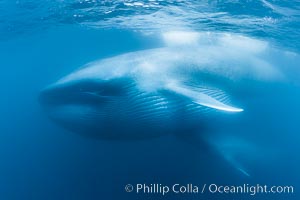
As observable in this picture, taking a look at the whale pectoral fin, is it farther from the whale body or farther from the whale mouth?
the whale mouth

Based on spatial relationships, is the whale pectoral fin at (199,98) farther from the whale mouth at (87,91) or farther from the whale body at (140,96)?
the whale mouth at (87,91)

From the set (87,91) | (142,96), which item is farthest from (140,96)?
(87,91)

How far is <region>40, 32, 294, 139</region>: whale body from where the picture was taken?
231 inches

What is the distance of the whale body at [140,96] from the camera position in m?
5.87

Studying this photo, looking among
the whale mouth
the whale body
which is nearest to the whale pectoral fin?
the whale body

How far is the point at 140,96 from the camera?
5840 millimetres

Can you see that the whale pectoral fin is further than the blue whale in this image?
No

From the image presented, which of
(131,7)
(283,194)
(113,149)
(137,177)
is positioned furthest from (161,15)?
(283,194)

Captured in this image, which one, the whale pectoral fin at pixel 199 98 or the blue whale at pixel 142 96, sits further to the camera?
the blue whale at pixel 142 96

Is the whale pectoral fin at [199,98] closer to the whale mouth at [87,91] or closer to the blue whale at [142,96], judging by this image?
the blue whale at [142,96]

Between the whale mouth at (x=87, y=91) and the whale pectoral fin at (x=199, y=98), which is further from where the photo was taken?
the whale mouth at (x=87, y=91)

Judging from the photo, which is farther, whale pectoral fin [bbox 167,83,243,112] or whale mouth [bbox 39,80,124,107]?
whale mouth [bbox 39,80,124,107]

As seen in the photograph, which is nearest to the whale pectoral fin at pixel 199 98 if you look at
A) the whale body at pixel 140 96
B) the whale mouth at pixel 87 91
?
the whale body at pixel 140 96

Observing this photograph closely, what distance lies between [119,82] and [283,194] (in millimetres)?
11974
